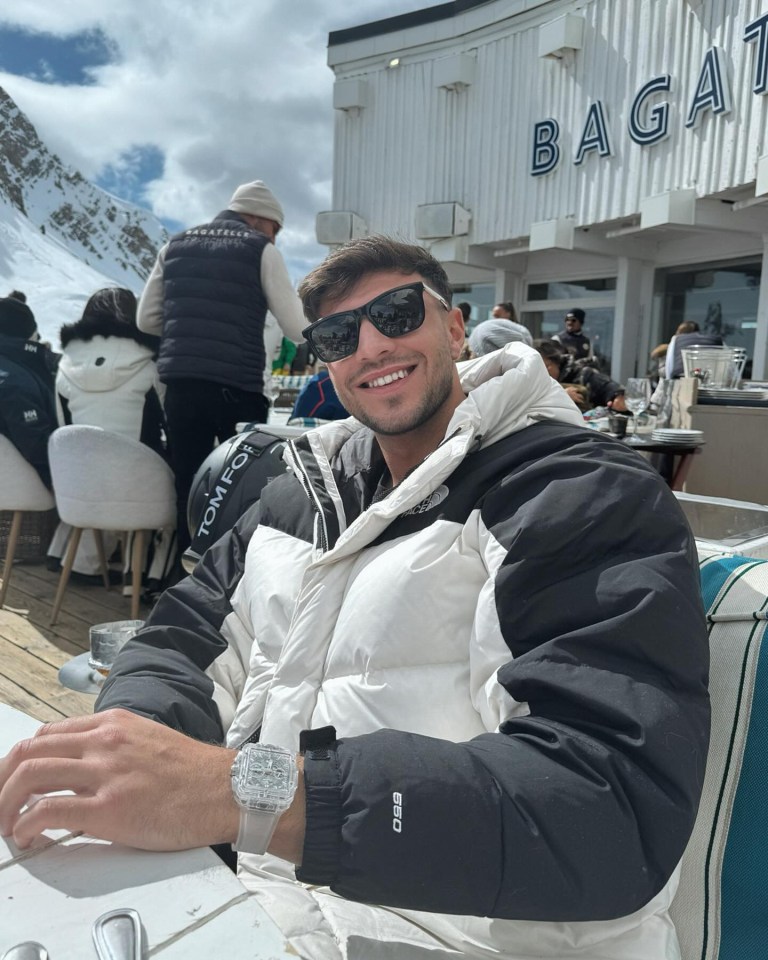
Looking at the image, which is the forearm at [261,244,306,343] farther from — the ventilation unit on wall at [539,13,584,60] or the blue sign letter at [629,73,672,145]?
the ventilation unit on wall at [539,13,584,60]

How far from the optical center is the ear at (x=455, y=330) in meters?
1.68

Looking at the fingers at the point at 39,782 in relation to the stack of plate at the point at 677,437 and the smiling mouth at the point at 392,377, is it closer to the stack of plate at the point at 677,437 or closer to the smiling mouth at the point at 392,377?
the smiling mouth at the point at 392,377

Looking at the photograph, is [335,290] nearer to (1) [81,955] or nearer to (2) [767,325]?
(1) [81,955]

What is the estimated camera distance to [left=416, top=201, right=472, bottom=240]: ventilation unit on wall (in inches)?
476

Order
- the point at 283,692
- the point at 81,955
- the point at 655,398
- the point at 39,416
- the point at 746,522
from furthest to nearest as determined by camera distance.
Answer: the point at 655,398
the point at 39,416
the point at 746,522
the point at 283,692
the point at 81,955

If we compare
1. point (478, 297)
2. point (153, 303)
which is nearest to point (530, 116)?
point (478, 297)

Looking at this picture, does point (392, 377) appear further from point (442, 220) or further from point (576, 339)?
point (442, 220)

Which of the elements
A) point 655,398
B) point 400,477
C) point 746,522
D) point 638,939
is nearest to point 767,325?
point 655,398

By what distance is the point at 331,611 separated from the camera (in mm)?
1230

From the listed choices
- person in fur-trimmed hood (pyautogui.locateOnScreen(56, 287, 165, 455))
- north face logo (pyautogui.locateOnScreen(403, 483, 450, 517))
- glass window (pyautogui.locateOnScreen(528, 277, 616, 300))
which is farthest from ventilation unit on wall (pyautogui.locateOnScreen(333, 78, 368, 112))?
north face logo (pyautogui.locateOnScreen(403, 483, 450, 517))

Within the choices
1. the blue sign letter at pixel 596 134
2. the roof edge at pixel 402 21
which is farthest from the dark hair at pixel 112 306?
the roof edge at pixel 402 21

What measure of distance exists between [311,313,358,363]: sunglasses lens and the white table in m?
1.09

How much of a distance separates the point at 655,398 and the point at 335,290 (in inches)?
154

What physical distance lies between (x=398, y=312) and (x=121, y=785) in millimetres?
1089
